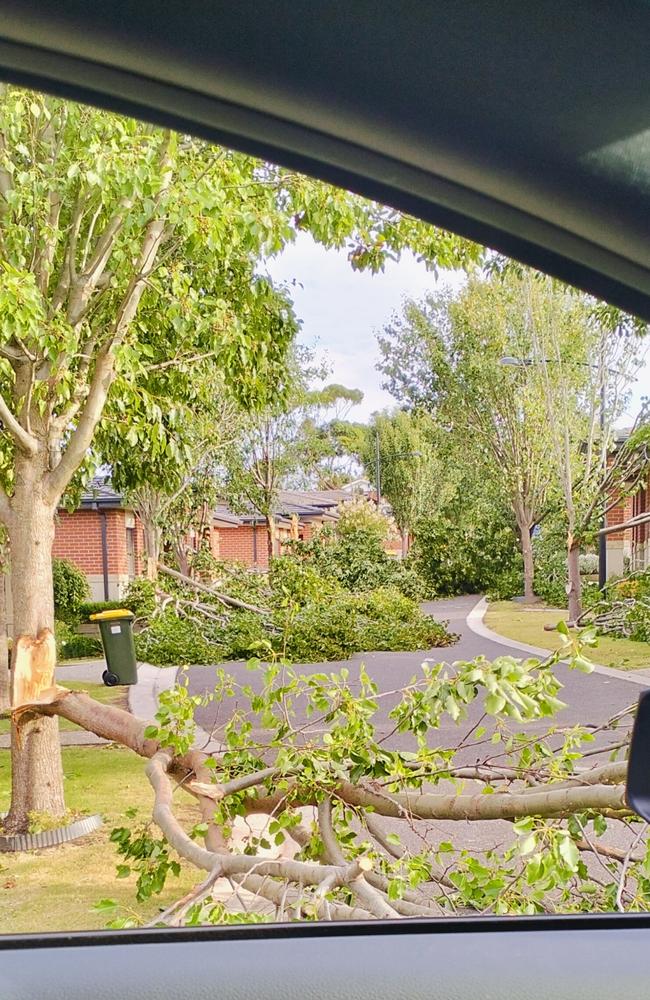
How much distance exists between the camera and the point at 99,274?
9.78 feet

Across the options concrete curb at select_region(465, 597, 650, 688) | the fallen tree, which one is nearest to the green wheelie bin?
concrete curb at select_region(465, 597, 650, 688)

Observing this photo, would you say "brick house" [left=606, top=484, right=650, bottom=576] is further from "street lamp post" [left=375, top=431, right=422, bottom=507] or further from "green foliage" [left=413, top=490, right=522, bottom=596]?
"street lamp post" [left=375, top=431, right=422, bottom=507]

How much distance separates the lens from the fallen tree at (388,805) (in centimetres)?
120

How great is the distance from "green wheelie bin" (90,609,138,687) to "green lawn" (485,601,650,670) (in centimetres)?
194

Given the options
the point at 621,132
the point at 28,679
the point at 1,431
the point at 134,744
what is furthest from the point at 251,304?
the point at 621,132

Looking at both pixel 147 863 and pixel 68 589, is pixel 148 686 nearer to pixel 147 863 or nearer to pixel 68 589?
pixel 68 589

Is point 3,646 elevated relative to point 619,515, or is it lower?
lower

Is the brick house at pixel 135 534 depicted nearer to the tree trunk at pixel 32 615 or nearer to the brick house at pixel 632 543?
the tree trunk at pixel 32 615

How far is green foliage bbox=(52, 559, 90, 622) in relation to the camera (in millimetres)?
4703

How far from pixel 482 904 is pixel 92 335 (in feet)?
8.13

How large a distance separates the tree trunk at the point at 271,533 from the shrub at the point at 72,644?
1.17 m

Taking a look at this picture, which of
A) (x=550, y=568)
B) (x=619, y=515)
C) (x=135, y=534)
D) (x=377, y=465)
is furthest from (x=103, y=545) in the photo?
(x=619, y=515)

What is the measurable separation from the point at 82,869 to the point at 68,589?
2.25 m

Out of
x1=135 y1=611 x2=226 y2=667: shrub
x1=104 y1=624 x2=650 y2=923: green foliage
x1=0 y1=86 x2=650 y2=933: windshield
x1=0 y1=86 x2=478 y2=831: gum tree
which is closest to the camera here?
x1=104 y1=624 x2=650 y2=923: green foliage
